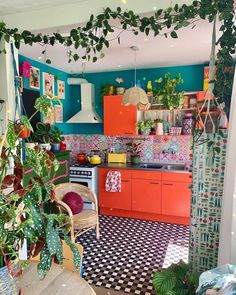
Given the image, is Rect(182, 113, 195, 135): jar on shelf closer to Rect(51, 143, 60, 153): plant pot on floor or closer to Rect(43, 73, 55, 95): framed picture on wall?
Rect(51, 143, 60, 153): plant pot on floor

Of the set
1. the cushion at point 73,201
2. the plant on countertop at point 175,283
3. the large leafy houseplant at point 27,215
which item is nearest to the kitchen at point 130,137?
the cushion at point 73,201

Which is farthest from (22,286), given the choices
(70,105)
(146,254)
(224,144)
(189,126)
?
(70,105)

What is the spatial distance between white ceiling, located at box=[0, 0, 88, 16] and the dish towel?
8.39 ft

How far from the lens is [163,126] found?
4156 millimetres

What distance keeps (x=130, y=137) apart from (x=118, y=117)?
1.71 feet

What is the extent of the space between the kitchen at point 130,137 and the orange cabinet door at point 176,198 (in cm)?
2

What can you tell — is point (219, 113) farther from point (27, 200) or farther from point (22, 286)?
point (22, 286)

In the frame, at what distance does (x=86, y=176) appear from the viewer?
13.4ft

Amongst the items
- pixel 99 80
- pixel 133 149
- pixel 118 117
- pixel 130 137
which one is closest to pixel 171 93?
pixel 118 117

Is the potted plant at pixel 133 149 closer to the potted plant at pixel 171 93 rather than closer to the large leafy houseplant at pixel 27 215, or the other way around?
the potted plant at pixel 171 93

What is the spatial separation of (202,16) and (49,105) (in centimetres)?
126

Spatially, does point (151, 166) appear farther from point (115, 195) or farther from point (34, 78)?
point (34, 78)

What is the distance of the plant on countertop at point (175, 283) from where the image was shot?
1567 millimetres

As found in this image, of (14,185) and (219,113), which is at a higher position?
(219,113)
